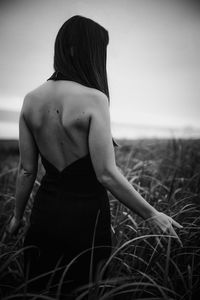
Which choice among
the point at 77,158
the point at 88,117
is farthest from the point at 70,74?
the point at 77,158

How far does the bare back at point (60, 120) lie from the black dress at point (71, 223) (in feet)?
0.14

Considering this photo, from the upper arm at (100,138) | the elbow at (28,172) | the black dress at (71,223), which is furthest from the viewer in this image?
the elbow at (28,172)

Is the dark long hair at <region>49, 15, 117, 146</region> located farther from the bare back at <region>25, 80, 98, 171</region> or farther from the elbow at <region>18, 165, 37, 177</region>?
the elbow at <region>18, 165, 37, 177</region>

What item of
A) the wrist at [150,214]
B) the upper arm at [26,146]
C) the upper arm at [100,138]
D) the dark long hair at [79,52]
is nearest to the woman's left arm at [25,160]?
the upper arm at [26,146]

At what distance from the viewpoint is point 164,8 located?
7438 millimetres

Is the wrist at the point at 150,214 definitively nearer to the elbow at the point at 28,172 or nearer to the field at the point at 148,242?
the field at the point at 148,242

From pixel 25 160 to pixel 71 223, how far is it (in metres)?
0.37

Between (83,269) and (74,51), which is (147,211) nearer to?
(83,269)

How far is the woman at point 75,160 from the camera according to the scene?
906 millimetres

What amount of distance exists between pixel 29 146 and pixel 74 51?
462 mm

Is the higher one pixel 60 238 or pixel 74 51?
pixel 74 51

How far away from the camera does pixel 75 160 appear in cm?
98

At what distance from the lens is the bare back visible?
0.91 m

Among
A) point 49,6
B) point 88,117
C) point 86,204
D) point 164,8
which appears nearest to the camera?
point 88,117
